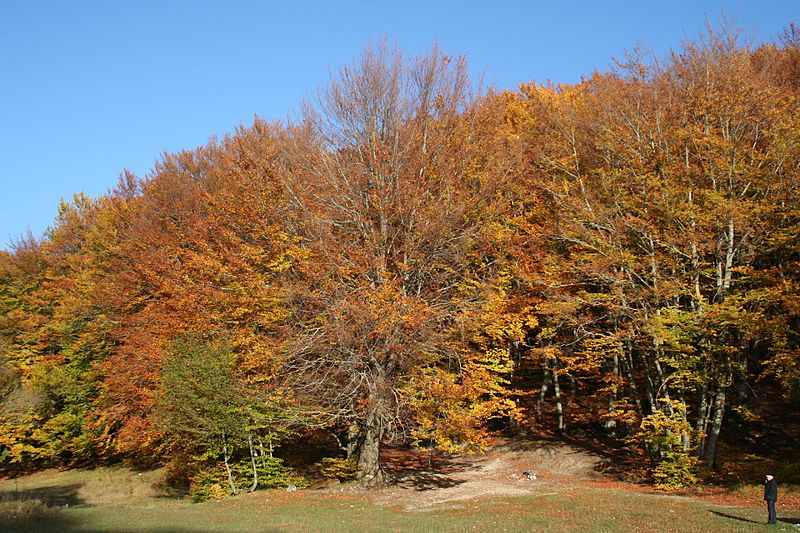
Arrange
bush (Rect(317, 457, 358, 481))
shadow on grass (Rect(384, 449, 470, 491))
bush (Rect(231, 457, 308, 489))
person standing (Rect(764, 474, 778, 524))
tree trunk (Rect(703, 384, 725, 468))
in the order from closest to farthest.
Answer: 1. person standing (Rect(764, 474, 778, 524))
2. tree trunk (Rect(703, 384, 725, 468))
3. shadow on grass (Rect(384, 449, 470, 491))
4. bush (Rect(317, 457, 358, 481))
5. bush (Rect(231, 457, 308, 489))

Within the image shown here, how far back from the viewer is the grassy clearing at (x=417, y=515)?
48.2 ft

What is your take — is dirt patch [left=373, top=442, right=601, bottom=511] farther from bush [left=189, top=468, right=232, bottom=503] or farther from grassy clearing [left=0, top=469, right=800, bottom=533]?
bush [left=189, top=468, right=232, bottom=503]

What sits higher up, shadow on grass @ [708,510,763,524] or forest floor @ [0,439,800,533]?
shadow on grass @ [708,510,763,524]

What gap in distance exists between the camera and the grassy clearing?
48.2ft

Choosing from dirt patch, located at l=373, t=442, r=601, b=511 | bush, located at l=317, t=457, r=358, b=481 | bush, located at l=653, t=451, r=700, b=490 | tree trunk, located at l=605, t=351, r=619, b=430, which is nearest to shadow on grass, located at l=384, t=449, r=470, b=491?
dirt patch, located at l=373, t=442, r=601, b=511

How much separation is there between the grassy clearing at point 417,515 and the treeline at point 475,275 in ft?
9.60

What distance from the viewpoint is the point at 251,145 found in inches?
1426

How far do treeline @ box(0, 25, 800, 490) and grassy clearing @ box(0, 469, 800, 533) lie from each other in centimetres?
293

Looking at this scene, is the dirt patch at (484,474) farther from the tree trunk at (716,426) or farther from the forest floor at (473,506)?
the tree trunk at (716,426)

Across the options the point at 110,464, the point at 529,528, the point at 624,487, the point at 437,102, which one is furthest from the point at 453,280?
the point at 110,464

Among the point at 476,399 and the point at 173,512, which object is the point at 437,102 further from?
the point at 173,512

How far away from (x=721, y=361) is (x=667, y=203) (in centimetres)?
644

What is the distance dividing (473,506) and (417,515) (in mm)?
2311

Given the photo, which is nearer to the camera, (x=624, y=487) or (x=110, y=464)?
(x=624, y=487)
